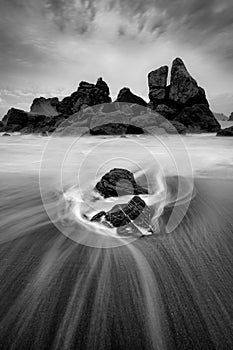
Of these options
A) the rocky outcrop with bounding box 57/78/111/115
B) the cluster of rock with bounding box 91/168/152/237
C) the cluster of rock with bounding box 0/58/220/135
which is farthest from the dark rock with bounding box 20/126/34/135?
the cluster of rock with bounding box 91/168/152/237

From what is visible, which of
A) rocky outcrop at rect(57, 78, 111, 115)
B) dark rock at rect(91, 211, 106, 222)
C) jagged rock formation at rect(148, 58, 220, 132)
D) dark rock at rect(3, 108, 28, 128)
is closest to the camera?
dark rock at rect(91, 211, 106, 222)

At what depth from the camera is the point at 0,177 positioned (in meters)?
5.57

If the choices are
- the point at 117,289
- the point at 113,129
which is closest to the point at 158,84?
the point at 113,129

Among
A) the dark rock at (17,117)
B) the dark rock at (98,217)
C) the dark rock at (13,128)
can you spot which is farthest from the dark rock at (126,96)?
the dark rock at (98,217)

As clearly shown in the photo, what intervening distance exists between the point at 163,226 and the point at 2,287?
192cm

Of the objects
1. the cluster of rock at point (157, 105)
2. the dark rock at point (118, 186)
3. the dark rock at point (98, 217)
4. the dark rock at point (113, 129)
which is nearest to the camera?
the dark rock at point (98, 217)

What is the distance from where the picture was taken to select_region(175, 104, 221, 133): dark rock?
3444 centimetres

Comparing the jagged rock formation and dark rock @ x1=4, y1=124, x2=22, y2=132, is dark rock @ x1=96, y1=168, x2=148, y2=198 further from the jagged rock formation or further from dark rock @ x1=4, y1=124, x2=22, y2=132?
dark rock @ x1=4, y1=124, x2=22, y2=132

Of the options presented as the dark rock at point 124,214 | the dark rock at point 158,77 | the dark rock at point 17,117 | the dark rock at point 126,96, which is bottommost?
the dark rock at point 124,214

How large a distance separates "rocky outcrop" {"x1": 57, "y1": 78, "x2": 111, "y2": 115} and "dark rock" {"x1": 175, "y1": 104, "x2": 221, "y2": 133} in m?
19.1

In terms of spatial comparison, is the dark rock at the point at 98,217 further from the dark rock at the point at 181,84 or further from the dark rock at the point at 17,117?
the dark rock at the point at 17,117

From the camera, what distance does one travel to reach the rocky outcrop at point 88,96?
45906 mm

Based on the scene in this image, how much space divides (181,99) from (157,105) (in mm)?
4765

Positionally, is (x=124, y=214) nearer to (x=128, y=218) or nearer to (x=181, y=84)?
(x=128, y=218)
